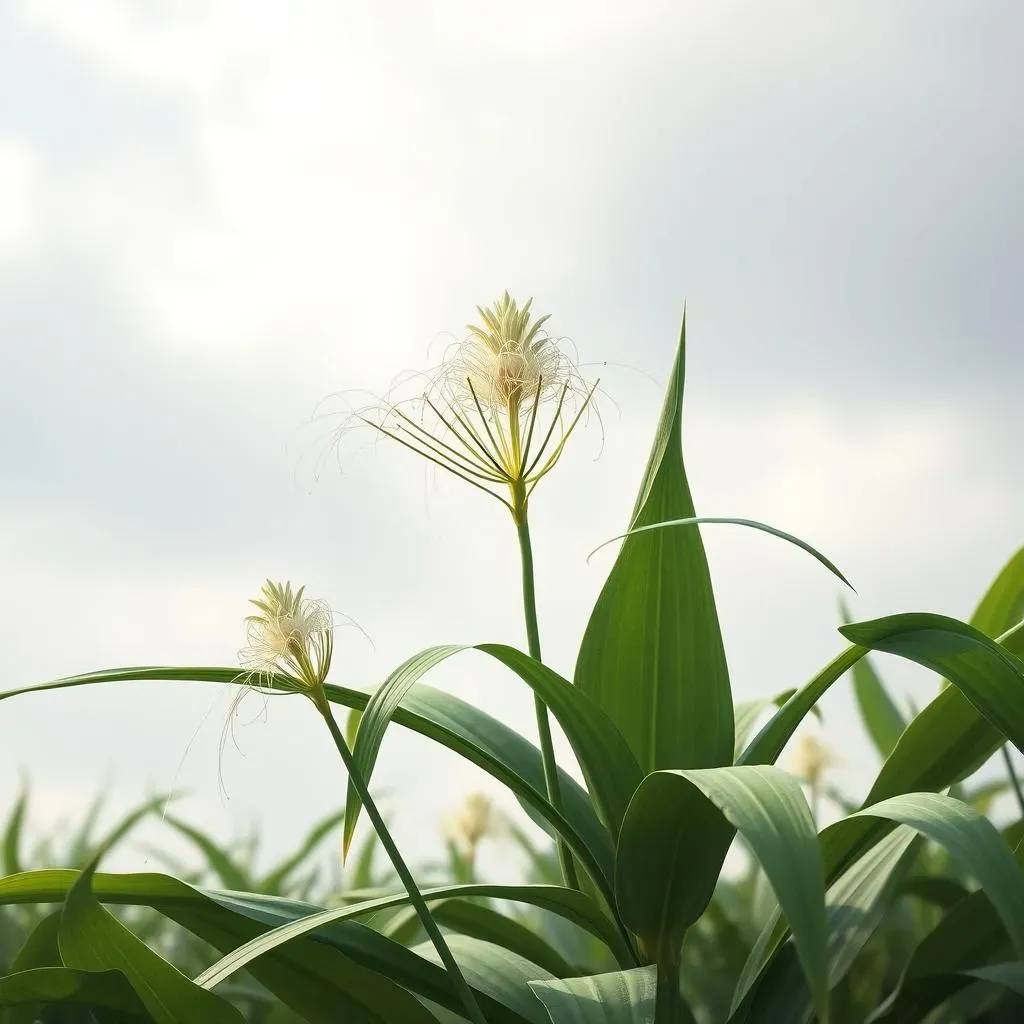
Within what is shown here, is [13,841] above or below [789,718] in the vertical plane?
below

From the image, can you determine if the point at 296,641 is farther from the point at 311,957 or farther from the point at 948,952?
the point at 948,952

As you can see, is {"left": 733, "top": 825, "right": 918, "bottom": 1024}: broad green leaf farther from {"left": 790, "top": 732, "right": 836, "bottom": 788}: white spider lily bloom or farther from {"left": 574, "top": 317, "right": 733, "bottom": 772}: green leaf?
{"left": 790, "top": 732, "right": 836, "bottom": 788}: white spider lily bloom

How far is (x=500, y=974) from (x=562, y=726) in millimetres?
170

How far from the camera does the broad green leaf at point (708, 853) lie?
0.41 meters

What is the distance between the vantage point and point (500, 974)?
0.67m

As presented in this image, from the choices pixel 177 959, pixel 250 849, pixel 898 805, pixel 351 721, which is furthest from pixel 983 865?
pixel 250 849

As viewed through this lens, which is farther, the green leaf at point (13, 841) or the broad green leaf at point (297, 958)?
the green leaf at point (13, 841)

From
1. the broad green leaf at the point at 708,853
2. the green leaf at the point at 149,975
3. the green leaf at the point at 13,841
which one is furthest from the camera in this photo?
the green leaf at the point at 13,841

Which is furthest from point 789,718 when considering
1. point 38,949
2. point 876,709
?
point 38,949

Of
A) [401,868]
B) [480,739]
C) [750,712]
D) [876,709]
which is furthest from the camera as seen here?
[876,709]

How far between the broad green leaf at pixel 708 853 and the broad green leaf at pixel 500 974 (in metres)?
0.08

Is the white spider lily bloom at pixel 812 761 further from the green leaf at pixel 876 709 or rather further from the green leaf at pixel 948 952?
the green leaf at pixel 948 952

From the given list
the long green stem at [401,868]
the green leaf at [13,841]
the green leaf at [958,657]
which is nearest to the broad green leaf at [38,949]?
the green leaf at [13,841]

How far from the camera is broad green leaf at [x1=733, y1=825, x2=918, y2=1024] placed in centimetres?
64
